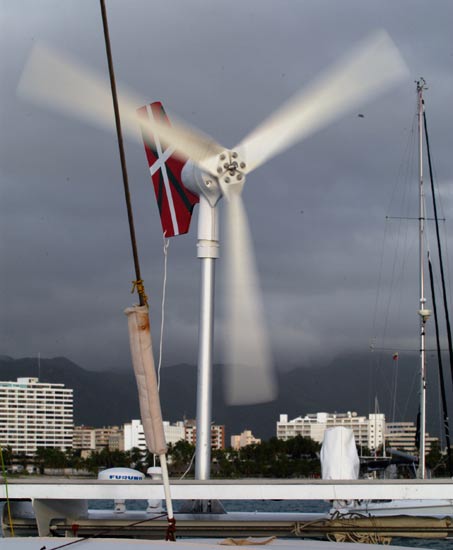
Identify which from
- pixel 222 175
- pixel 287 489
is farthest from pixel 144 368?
pixel 222 175

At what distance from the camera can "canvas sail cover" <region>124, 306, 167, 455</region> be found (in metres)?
13.6

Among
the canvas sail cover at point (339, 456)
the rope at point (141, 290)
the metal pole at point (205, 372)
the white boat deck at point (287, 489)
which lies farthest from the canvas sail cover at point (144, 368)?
the canvas sail cover at point (339, 456)

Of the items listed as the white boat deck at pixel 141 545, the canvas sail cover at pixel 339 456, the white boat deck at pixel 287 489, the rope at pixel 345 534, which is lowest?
the rope at pixel 345 534

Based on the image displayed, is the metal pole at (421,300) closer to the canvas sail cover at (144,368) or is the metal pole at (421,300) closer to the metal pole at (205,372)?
the metal pole at (205,372)

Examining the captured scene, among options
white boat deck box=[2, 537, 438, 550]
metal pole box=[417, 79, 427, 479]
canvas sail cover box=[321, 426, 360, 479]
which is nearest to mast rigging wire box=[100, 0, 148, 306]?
white boat deck box=[2, 537, 438, 550]

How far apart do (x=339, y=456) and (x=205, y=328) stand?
5.19 m

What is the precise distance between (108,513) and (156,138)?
8.95 m

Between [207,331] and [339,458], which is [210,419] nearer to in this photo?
[207,331]

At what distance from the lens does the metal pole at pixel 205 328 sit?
23016 mm

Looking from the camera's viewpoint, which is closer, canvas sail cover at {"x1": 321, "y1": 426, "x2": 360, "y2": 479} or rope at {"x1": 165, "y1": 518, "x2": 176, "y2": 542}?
rope at {"x1": 165, "y1": 518, "x2": 176, "y2": 542}

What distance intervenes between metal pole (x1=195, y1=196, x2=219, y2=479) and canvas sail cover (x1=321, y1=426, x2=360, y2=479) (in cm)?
406

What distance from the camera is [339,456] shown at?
1011 inches

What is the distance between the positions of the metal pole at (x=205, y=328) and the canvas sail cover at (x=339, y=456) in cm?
406

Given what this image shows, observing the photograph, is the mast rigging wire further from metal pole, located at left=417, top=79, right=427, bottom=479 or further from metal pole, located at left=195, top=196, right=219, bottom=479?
metal pole, located at left=417, top=79, right=427, bottom=479
